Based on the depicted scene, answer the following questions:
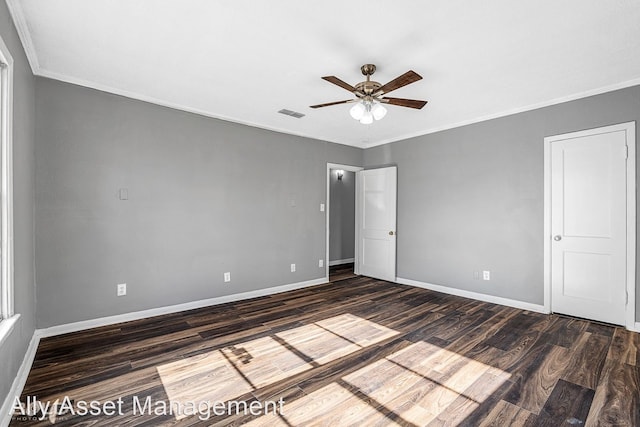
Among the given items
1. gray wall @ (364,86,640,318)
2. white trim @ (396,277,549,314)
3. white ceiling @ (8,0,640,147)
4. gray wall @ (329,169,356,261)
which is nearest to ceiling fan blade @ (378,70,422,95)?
white ceiling @ (8,0,640,147)

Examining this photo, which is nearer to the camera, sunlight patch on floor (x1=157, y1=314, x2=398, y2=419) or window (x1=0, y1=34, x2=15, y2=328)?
window (x1=0, y1=34, x2=15, y2=328)

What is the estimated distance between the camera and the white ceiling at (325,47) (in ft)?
6.57

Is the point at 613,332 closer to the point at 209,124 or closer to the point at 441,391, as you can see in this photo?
the point at 441,391

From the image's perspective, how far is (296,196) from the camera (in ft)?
16.1

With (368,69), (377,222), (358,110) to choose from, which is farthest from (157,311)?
(377,222)

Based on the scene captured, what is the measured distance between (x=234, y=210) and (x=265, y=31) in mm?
2509

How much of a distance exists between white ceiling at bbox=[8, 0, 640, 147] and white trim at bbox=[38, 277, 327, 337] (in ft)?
8.17

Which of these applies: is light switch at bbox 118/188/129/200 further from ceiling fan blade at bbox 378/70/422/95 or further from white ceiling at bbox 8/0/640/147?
ceiling fan blade at bbox 378/70/422/95

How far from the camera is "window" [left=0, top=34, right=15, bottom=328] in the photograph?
1948 mm

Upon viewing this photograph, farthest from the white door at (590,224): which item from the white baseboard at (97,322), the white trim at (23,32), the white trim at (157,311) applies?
the white trim at (23,32)

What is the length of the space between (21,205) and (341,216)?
5691mm

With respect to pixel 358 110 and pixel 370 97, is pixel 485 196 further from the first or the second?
pixel 358 110

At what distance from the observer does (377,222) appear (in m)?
5.56

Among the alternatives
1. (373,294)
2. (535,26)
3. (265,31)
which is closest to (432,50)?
(535,26)
